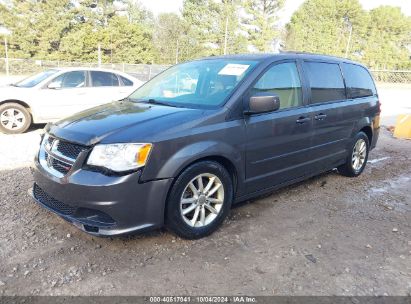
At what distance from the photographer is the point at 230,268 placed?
323 cm

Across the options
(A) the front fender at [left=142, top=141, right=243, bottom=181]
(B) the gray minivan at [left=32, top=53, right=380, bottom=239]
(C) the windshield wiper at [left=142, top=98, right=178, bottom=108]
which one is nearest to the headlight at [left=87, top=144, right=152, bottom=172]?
(B) the gray minivan at [left=32, top=53, right=380, bottom=239]

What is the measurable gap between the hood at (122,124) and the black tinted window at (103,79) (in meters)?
5.51

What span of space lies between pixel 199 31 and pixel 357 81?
4601cm

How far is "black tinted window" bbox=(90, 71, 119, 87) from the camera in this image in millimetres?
9227

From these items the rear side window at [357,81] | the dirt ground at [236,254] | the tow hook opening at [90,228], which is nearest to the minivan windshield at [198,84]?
the dirt ground at [236,254]

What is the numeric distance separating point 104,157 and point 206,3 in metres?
50.4

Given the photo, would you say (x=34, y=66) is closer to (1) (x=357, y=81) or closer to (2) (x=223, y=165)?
(1) (x=357, y=81)

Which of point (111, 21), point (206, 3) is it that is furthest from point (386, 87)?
point (111, 21)

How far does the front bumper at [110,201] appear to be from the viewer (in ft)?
10.3

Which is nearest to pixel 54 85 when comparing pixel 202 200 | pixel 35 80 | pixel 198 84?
pixel 35 80

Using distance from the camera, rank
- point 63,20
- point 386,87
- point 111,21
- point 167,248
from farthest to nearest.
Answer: point 111,21
point 63,20
point 386,87
point 167,248

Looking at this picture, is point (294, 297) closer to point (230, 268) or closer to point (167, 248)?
point (230, 268)

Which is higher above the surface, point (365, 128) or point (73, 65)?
point (365, 128)

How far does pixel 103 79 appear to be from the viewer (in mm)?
9375
